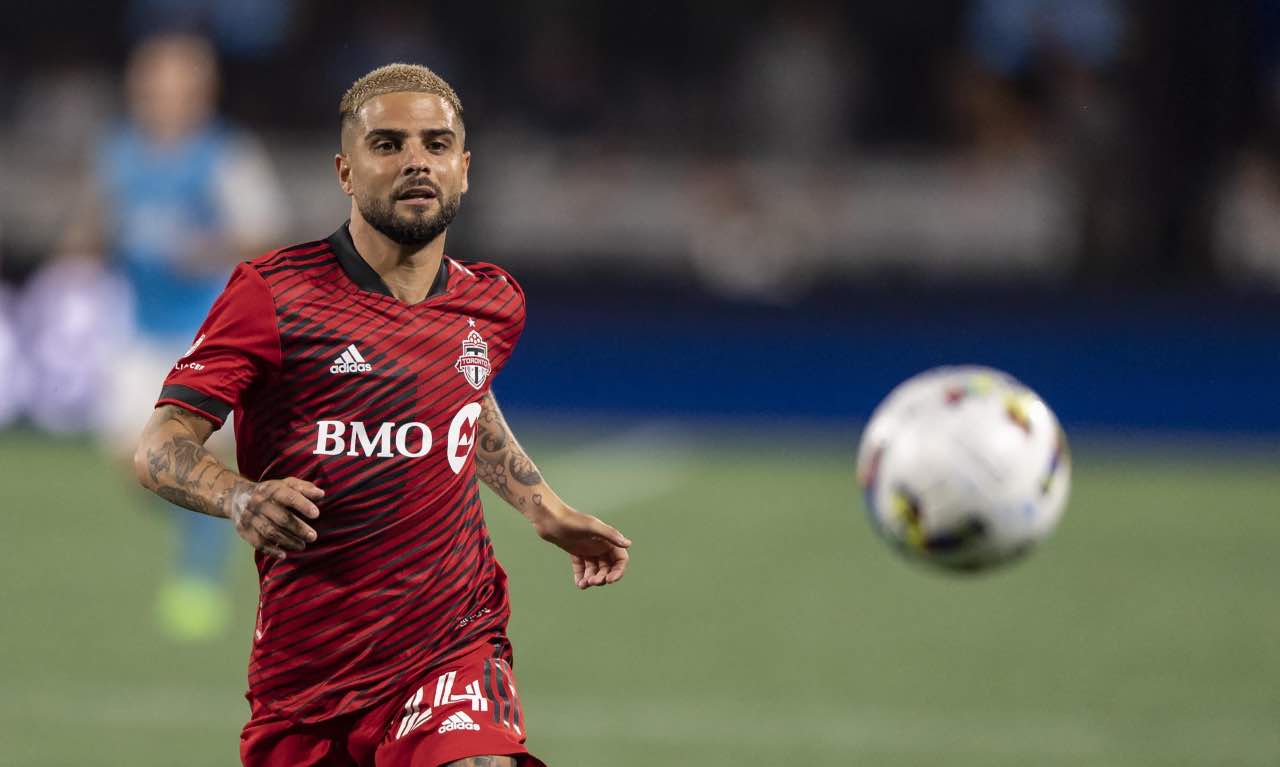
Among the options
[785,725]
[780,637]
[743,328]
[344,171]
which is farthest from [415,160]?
[743,328]

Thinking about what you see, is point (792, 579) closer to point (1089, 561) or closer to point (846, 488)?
point (1089, 561)

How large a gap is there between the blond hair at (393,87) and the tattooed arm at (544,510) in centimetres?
66

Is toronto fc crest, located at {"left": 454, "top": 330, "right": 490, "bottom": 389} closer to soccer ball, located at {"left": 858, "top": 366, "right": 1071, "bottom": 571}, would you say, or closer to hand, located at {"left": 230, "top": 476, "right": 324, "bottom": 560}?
hand, located at {"left": 230, "top": 476, "right": 324, "bottom": 560}

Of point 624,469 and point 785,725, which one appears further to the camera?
point 624,469

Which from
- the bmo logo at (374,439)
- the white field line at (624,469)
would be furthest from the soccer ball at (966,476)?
the white field line at (624,469)

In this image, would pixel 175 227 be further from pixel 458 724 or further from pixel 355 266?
pixel 458 724

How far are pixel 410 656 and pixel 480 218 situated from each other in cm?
1212

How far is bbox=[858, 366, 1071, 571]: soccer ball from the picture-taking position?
457 cm

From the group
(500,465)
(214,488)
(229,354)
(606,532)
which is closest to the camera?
(214,488)

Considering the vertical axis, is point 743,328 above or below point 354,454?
above

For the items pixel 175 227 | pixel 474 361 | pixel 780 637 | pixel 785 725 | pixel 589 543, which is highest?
pixel 175 227

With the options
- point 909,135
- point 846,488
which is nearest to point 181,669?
point 846,488

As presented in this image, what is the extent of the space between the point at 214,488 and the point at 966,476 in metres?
1.91

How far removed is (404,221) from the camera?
3775mm
